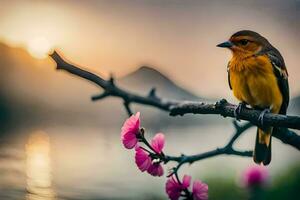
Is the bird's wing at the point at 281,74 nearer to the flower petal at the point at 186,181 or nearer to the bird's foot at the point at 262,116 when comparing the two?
the bird's foot at the point at 262,116

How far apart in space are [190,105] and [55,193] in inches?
11.7

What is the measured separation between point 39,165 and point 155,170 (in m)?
0.21

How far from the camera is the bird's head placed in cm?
118

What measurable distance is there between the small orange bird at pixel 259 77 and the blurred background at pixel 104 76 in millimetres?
18

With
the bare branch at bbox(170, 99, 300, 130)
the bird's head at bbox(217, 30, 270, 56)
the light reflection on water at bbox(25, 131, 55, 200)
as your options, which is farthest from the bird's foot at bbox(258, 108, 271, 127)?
the light reflection on water at bbox(25, 131, 55, 200)

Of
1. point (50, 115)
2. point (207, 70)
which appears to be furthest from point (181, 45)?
point (50, 115)

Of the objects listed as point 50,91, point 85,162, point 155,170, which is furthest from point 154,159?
point 50,91

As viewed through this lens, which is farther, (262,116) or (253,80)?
(253,80)

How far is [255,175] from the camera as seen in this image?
1232 millimetres

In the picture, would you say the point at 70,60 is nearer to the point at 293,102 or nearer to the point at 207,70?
the point at 207,70

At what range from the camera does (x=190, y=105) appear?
45.1 inches

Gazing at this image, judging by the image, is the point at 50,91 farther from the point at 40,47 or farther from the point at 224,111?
the point at 224,111

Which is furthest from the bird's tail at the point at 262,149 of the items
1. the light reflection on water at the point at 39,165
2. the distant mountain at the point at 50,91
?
the light reflection on water at the point at 39,165

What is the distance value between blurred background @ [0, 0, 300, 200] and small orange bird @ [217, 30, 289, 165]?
0.02m
